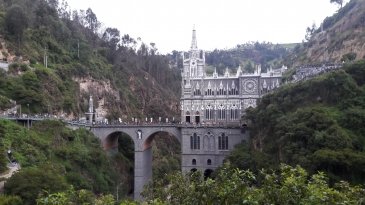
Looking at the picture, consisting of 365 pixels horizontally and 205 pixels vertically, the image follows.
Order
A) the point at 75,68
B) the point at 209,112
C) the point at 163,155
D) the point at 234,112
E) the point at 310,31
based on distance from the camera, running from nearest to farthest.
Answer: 1. the point at 234,112
2. the point at 209,112
3. the point at 75,68
4. the point at 163,155
5. the point at 310,31

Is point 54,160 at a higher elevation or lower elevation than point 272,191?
lower

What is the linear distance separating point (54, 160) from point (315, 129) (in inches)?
972

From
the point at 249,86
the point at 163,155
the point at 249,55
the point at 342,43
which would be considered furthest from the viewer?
the point at 249,55

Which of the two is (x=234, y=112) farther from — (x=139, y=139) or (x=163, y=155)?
(x=163, y=155)

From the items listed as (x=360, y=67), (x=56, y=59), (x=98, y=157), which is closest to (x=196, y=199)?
(x=360, y=67)

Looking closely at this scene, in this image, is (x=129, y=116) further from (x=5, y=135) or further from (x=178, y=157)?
(x=5, y=135)

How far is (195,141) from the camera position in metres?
53.9

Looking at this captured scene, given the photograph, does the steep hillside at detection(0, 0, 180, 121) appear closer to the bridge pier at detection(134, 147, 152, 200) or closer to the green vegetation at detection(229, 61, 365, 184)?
the bridge pier at detection(134, 147, 152, 200)

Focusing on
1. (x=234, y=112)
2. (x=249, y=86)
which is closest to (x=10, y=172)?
(x=234, y=112)

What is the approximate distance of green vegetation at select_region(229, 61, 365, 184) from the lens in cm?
3181

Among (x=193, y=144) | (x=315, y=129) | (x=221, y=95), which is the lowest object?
(x=193, y=144)

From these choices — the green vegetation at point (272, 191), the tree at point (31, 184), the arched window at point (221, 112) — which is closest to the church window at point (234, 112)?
the arched window at point (221, 112)

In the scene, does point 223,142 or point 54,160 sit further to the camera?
point 223,142

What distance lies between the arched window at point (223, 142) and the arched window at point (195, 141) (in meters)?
2.71
